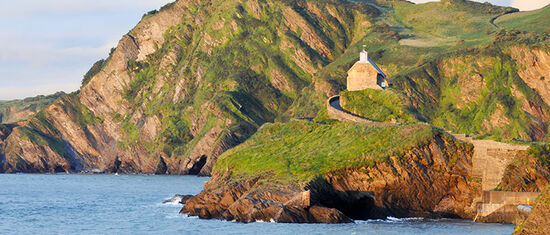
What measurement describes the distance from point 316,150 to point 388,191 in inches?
434

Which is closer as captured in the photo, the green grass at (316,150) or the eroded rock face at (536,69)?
the green grass at (316,150)

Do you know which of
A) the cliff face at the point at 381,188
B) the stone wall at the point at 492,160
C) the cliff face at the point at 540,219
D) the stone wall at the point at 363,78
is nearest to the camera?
the cliff face at the point at 540,219

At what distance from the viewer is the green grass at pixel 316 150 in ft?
243

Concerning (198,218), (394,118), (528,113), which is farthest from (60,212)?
(528,113)

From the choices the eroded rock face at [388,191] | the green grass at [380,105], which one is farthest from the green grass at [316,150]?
the green grass at [380,105]

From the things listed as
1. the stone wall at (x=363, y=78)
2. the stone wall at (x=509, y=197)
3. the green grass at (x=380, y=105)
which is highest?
the stone wall at (x=363, y=78)

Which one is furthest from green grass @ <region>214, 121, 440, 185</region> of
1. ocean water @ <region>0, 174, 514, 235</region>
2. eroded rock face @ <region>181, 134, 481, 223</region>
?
ocean water @ <region>0, 174, 514, 235</region>

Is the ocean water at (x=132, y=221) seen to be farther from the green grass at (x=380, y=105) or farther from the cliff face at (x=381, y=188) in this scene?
the green grass at (x=380, y=105)

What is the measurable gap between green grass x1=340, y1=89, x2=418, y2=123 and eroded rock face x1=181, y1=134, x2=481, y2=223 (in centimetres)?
1764

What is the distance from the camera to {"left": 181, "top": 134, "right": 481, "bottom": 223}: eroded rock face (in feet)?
229

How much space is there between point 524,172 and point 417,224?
1091cm

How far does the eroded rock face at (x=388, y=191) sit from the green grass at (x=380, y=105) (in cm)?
1764

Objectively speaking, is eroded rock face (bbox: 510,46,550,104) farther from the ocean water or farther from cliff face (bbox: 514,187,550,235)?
cliff face (bbox: 514,187,550,235)

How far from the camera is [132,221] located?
74938mm
